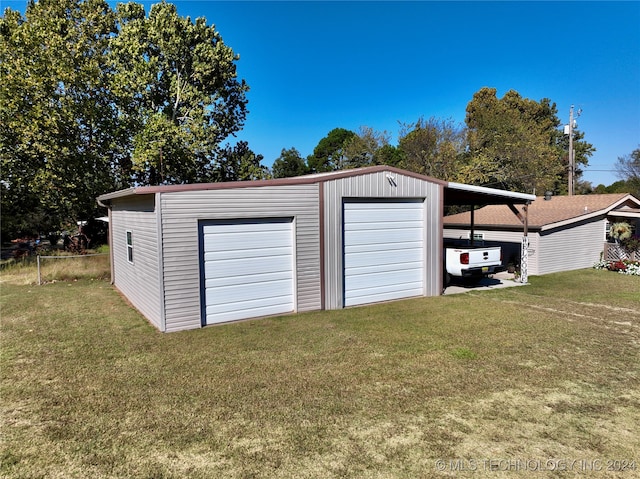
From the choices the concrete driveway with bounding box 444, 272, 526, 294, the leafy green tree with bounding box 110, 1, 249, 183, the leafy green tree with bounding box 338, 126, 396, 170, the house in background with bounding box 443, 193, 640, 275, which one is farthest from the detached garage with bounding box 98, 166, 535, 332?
the leafy green tree with bounding box 338, 126, 396, 170

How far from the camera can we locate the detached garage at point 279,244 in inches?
271

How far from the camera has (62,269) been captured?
12.9m

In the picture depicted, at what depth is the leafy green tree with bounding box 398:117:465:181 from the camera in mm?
29078

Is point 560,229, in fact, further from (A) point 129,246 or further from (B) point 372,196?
(A) point 129,246

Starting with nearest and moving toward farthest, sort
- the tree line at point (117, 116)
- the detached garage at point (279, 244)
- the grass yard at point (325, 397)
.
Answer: the grass yard at point (325, 397) < the detached garage at point (279, 244) < the tree line at point (117, 116)

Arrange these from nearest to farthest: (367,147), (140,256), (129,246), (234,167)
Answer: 1. (140,256)
2. (129,246)
3. (234,167)
4. (367,147)

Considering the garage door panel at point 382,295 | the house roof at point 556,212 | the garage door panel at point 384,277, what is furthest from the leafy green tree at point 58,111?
the house roof at point 556,212

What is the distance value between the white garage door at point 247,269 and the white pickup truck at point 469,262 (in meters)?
4.94

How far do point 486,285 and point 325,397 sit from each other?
869cm

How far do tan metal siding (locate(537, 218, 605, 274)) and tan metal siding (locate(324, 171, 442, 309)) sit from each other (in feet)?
20.7

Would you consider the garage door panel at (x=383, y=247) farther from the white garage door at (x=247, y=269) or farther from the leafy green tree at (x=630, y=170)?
the leafy green tree at (x=630, y=170)

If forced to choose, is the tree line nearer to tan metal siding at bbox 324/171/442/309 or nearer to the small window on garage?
the small window on garage

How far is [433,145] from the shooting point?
29.7 m

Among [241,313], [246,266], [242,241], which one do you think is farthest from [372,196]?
[241,313]
